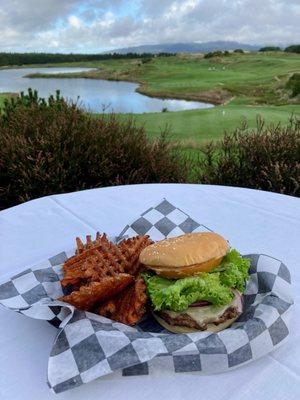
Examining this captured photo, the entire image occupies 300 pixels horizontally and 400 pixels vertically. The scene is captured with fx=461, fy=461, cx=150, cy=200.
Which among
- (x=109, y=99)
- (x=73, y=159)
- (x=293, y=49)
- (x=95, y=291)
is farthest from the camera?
(x=293, y=49)

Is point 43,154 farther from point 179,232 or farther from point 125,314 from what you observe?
point 125,314

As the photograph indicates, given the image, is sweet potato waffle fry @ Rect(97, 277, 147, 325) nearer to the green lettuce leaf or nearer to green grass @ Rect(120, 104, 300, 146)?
the green lettuce leaf

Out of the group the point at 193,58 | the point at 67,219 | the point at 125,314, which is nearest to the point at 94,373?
the point at 125,314

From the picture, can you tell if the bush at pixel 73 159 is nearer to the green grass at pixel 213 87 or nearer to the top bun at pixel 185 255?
the green grass at pixel 213 87

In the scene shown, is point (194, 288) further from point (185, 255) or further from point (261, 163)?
point (261, 163)

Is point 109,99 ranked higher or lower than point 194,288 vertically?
lower

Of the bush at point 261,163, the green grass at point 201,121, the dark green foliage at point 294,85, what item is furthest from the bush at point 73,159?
the dark green foliage at point 294,85

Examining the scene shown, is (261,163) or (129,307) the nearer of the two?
(129,307)

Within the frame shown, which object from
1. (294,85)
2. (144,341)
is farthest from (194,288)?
(294,85)
